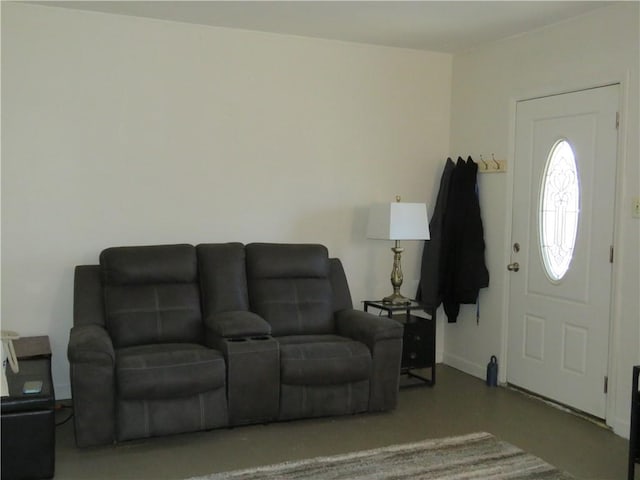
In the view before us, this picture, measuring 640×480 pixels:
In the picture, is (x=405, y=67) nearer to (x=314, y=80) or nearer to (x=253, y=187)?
(x=314, y=80)

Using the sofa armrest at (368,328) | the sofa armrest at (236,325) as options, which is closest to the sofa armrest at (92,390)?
the sofa armrest at (236,325)

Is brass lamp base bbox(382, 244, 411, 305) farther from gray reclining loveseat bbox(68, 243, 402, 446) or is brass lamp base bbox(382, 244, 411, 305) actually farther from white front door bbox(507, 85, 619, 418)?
white front door bbox(507, 85, 619, 418)

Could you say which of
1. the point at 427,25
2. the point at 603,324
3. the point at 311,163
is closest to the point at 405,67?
the point at 427,25

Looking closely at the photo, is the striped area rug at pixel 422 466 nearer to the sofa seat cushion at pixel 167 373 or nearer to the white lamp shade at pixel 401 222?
the sofa seat cushion at pixel 167 373

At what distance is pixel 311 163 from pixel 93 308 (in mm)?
1790

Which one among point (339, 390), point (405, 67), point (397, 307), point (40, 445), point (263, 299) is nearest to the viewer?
point (40, 445)

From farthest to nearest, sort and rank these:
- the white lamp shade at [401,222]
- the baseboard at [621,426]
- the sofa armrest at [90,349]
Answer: the white lamp shade at [401,222]
the baseboard at [621,426]
the sofa armrest at [90,349]

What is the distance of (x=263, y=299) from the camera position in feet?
14.1

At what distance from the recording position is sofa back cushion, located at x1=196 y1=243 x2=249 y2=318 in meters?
4.16

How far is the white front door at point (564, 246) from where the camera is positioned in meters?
3.96

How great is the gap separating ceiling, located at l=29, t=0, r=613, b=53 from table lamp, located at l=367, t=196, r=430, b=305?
116 cm

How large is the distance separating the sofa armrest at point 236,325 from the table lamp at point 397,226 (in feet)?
3.67

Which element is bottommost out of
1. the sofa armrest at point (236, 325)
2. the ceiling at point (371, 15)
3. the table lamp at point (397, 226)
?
the sofa armrest at point (236, 325)

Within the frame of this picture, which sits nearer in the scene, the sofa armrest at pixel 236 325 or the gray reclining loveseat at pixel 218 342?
the gray reclining loveseat at pixel 218 342
